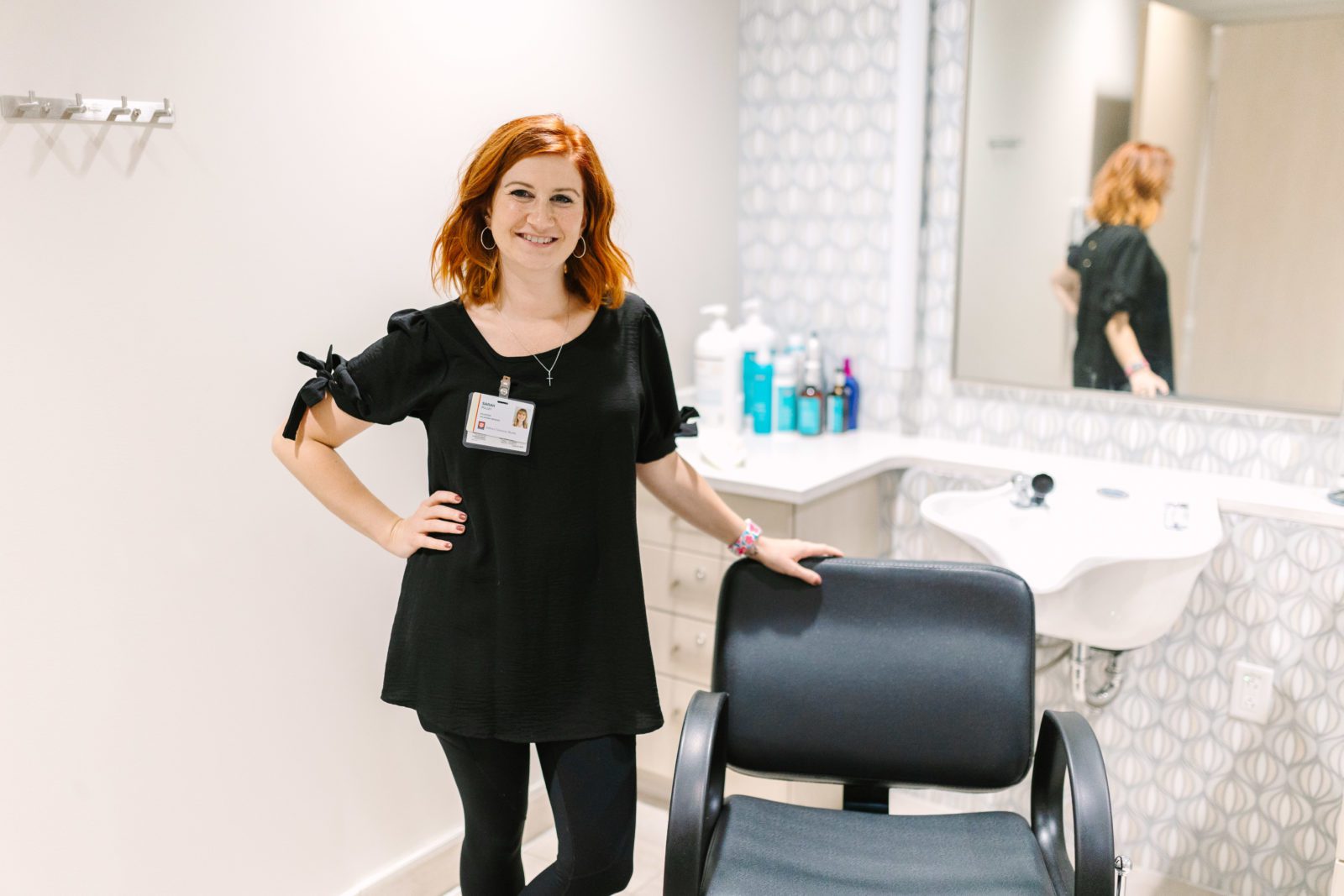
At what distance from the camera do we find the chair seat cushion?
144 cm

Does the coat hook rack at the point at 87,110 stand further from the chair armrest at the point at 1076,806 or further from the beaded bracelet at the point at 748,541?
the chair armrest at the point at 1076,806

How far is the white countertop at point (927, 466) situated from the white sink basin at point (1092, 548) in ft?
0.25

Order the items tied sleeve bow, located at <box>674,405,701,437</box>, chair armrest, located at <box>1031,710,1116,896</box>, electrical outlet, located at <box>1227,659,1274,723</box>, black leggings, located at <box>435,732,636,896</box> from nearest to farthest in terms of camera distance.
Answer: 1. chair armrest, located at <box>1031,710,1116,896</box>
2. black leggings, located at <box>435,732,636,896</box>
3. tied sleeve bow, located at <box>674,405,701,437</box>
4. electrical outlet, located at <box>1227,659,1274,723</box>

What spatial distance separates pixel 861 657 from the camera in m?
1.63

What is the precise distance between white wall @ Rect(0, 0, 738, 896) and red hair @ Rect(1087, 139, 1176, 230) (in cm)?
106

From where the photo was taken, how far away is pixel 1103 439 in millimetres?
2338

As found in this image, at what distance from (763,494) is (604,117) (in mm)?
868

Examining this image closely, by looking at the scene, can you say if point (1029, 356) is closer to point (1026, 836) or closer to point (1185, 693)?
point (1185, 693)

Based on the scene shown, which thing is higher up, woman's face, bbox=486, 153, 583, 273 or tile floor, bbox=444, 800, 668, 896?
woman's face, bbox=486, 153, 583, 273

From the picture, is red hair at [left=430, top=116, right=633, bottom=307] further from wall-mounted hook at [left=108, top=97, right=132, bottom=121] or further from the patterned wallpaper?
the patterned wallpaper

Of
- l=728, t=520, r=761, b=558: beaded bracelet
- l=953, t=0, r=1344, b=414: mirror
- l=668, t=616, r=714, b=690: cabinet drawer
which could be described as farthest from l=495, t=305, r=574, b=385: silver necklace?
l=953, t=0, r=1344, b=414: mirror

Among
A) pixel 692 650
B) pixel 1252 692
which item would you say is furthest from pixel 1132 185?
pixel 692 650

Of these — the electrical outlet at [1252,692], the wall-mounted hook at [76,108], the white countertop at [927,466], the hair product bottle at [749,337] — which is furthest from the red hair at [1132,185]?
the wall-mounted hook at [76,108]

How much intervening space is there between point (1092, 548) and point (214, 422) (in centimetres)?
151
